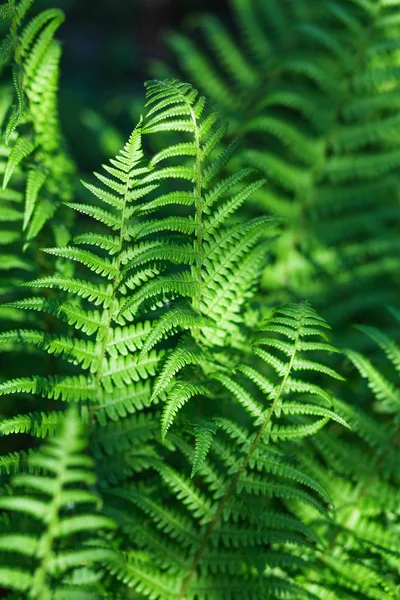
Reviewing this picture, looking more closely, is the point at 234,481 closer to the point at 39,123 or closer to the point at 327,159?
the point at 39,123

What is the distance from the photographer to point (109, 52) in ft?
16.7

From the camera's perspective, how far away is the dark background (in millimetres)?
3961

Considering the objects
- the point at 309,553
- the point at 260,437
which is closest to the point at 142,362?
the point at 260,437

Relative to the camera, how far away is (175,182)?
9.21 feet

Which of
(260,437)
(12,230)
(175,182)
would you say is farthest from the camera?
(175,182)

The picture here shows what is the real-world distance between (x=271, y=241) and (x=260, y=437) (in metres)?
0.67

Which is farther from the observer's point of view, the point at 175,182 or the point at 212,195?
the point at 175,182

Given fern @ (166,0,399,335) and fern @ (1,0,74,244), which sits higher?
fern @ (166,0,399,335)

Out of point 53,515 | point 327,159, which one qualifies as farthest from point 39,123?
point 327,159

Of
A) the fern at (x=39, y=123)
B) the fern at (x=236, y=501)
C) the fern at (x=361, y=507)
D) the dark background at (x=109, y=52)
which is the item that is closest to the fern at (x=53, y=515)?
the fern at (x=236, y=501)

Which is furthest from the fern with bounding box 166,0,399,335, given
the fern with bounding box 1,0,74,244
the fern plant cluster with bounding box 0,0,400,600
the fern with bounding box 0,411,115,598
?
the fern with bounding box 0,411,115,598

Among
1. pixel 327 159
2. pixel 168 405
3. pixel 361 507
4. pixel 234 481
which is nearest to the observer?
pixel 168 405

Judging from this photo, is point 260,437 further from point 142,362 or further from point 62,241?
point 62,241

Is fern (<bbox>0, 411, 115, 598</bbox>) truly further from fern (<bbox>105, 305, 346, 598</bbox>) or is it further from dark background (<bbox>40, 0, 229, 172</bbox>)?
dark background (<bbox>40, 0, 229, 172</bbox>)
